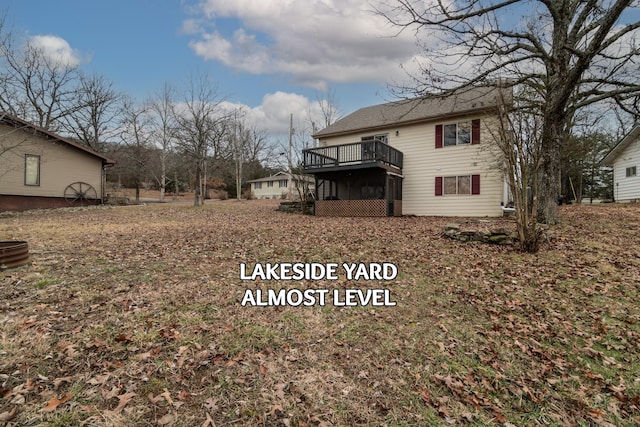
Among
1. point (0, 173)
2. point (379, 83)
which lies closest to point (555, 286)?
point (379, 83)

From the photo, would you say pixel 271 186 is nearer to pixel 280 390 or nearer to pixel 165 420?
pixel 280 390

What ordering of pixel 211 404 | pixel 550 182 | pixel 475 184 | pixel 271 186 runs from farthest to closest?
1. pixel 271 186
2. pixel 475 184
3. pixel 550 182
4. pixel 211 404

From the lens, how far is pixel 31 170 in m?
15.8

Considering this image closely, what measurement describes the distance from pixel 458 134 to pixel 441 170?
1.88m

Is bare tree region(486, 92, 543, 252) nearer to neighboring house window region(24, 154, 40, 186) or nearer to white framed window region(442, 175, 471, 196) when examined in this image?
white framed window region(442, 175, 471, 196)

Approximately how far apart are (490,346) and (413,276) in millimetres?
2081

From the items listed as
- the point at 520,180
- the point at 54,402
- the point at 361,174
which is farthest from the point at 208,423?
the point at 361,174

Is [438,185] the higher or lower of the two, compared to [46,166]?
lower

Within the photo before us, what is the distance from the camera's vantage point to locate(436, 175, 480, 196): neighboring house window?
1443 cm

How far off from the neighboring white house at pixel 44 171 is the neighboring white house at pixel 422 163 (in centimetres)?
1343

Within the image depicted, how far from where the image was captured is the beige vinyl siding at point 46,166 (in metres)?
15.0

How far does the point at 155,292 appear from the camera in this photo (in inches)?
171

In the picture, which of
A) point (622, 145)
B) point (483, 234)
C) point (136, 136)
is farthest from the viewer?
point (136, 136)

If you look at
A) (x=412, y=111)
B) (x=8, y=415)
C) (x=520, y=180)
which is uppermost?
(x=412, y=111)
